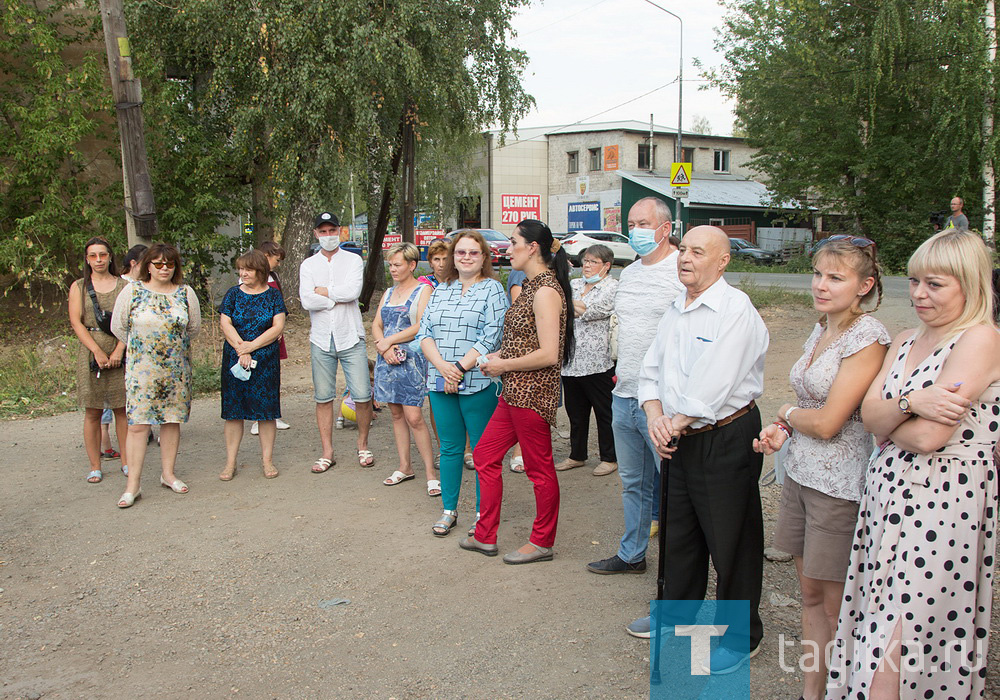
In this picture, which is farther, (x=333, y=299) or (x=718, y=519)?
(x=333, y=299)

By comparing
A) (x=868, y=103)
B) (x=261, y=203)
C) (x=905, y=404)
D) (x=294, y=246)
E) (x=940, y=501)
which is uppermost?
(x=868, y=103)

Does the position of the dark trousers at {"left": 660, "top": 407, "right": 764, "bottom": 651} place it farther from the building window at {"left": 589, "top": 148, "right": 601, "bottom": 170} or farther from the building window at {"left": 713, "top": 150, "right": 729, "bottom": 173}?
the building window at {"left": 713, "top": 150, "right": 729, "bottom": 173}

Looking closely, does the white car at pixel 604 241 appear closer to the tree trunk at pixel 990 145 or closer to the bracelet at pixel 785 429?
the tree trunk at pixel 990 145

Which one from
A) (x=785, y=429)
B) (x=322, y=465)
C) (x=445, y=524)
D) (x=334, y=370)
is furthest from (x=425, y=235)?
(x=785, y=429)

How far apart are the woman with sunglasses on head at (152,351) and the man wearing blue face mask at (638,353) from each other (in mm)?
3319

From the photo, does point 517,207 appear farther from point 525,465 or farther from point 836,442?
point 836,442

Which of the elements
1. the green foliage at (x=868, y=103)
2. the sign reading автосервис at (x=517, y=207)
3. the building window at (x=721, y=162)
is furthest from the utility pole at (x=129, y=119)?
the building window at (x=721, y=162)

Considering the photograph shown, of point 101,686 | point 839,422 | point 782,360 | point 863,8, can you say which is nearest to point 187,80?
point 782,360

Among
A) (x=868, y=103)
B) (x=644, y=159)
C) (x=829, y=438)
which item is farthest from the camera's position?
(x=644, y=159)

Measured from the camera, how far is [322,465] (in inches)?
264

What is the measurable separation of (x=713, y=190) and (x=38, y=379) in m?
39.3

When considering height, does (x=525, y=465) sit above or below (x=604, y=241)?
below

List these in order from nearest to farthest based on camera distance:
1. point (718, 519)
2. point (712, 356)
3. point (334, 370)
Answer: point (712, 356), point (718, 519), point (334, 370)

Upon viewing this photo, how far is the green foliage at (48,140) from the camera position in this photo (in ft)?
38.8
